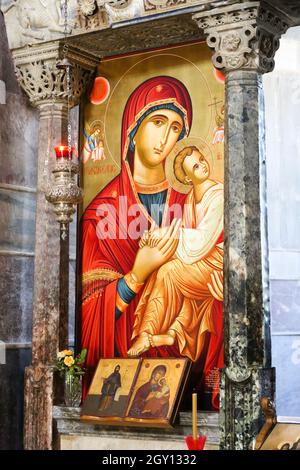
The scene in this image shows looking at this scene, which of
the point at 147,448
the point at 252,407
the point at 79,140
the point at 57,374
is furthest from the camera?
the point at 79,140

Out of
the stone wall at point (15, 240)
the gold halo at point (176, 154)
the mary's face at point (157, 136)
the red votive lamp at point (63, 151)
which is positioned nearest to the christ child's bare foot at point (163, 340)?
the stone wall at point (15, 240)

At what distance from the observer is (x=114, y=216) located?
9625 mm

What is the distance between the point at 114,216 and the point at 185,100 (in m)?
1.26

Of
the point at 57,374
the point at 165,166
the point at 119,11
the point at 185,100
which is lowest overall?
the point at 57,374

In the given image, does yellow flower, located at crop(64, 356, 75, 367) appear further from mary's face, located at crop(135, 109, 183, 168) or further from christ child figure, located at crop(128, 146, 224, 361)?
mary's face, located at crop(135, 109, 183, 168)

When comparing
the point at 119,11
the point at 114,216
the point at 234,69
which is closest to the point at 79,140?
the point at 114,216

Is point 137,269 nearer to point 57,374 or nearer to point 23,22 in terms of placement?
point 57,374

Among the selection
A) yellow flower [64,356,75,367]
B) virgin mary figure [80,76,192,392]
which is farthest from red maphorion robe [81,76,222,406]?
yellow flower [64,356,75,367]

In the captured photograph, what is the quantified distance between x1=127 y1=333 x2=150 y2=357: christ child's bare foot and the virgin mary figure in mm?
67

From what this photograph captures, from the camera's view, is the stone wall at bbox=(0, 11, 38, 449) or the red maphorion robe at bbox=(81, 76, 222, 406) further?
the stone wall at bbox=(0, 11, 38, 449)

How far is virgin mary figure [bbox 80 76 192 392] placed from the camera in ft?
30.6

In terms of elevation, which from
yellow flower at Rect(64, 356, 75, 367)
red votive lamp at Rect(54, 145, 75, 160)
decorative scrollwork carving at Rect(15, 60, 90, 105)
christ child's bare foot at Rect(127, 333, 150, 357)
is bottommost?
yellow flower at Rect(64, 356, 75, 367)

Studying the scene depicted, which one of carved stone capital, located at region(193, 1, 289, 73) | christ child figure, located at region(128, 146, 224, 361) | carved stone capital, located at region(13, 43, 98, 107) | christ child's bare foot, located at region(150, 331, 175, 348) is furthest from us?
carved stone capital, located at region(13, 43, 98, 107)

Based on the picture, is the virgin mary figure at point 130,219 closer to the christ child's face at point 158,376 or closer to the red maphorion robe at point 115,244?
the red maphorion robe at point 115,244
